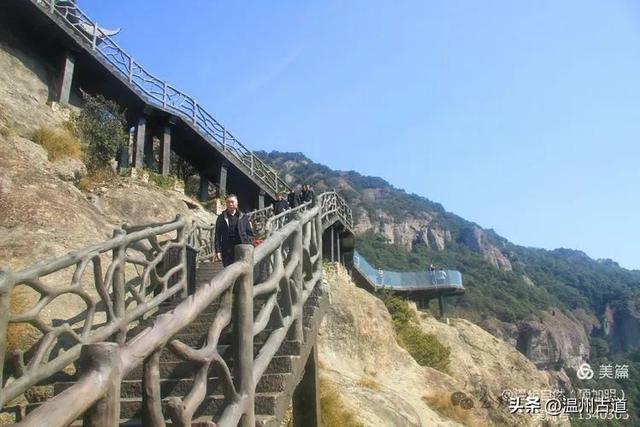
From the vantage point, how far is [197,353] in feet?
9.70

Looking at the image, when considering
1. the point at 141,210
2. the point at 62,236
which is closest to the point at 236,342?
the point at 62,236

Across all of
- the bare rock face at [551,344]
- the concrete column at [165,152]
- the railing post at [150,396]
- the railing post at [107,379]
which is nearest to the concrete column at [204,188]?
the concrete column at [165,152]

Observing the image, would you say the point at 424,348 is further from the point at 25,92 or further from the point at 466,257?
the point at 466,257

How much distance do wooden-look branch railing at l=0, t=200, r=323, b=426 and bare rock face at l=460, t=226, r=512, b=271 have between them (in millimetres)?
112753

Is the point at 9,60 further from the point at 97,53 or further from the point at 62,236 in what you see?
the point at 62,236

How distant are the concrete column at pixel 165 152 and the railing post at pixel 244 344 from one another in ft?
52.0

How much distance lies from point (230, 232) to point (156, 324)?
223 inches

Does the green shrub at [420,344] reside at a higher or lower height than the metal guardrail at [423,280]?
lower

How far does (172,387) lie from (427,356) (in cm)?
1749

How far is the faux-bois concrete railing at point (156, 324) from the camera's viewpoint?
2102 millimetres

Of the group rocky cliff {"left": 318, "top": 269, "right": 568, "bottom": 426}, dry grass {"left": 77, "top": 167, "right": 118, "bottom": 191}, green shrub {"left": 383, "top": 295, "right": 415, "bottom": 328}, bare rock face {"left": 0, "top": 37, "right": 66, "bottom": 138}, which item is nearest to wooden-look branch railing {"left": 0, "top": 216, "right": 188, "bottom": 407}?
rocky cliff {"left": 318, "top": 269, "right": 568, "bottom": 426}

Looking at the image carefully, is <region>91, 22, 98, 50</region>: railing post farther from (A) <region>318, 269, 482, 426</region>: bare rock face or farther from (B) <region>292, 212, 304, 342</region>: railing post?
(B) <region>292, 212, 304, 342</region>: railing post

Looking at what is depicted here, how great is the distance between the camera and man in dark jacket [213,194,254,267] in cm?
827

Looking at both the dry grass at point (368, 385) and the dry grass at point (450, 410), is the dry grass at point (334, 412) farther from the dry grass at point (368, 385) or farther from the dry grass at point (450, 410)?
the dry grass at point (450, 410)
